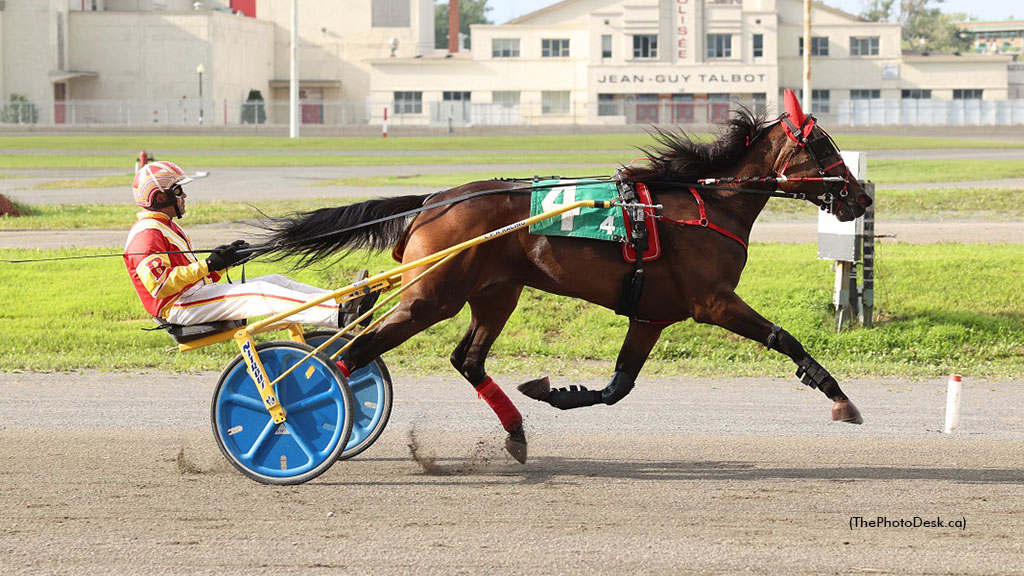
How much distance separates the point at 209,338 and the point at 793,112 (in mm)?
A: 3289

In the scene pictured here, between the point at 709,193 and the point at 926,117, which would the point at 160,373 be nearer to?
the point at 709,193

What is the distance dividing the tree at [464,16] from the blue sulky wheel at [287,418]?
110908mm

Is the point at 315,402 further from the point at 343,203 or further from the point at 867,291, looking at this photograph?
the point at 343,203

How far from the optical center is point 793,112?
629 cm

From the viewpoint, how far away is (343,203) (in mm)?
19125

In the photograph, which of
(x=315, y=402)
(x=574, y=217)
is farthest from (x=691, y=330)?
(x=315, y=402)

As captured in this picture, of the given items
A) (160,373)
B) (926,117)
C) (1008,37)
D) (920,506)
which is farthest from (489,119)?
(1008,37)

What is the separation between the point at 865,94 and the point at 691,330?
205ft

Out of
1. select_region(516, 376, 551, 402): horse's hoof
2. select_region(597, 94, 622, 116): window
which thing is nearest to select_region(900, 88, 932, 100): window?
select_region(597, 94, 622, 116): window

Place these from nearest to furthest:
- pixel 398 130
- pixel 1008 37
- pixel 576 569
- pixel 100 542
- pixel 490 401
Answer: pixel 576 569 < pixel 100 542 < pixel 490 401 < pixel 398 130 < pixel 1008 37

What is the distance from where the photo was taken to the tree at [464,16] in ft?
381

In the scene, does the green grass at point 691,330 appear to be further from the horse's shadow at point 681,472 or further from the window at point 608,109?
the window at point 608,109

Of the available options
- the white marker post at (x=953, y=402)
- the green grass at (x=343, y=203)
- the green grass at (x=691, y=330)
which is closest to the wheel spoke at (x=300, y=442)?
the green grass at (x=691, y=330)

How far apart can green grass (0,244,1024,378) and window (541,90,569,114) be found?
168 feet
